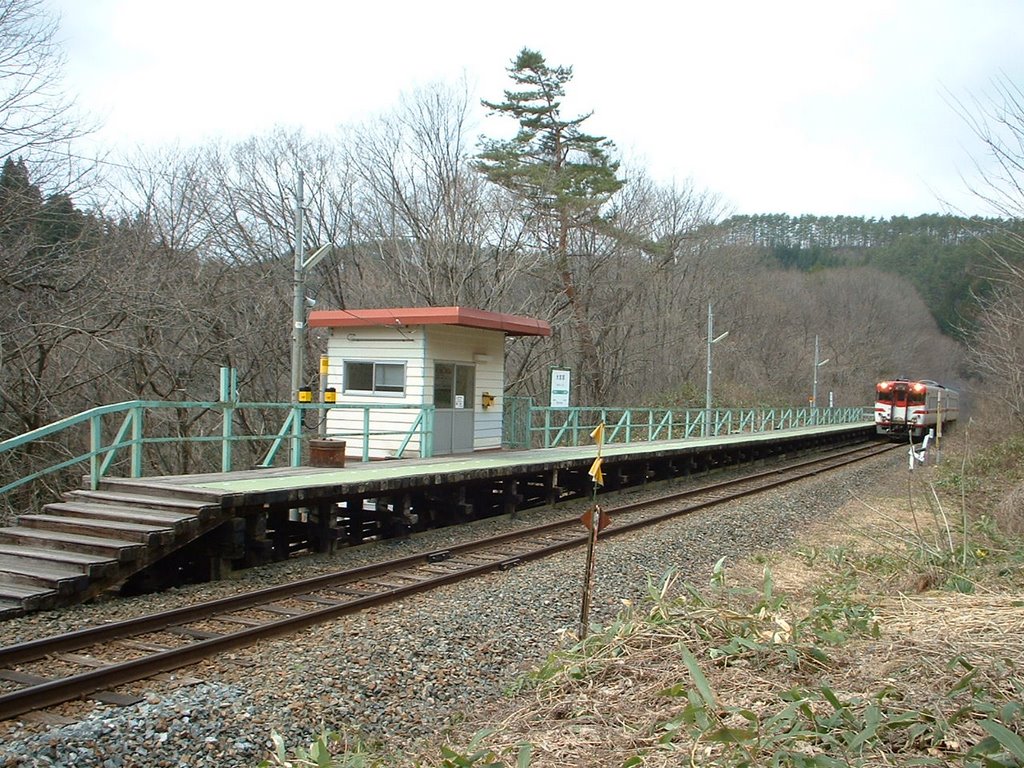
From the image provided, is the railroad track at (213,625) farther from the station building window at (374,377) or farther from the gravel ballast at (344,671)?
the station building window at (374,377)

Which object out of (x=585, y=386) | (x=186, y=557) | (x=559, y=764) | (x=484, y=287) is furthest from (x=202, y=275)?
(x=559, y=764)

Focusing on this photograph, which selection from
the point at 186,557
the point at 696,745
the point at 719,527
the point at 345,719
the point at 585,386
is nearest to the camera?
the point at 696,745

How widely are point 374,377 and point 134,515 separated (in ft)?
24.1

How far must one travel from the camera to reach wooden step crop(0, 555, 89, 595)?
744cm

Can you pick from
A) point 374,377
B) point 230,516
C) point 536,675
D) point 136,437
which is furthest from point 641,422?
point 536,675

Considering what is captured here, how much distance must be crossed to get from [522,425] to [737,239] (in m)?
33.3

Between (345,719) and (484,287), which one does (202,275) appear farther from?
(345,719)

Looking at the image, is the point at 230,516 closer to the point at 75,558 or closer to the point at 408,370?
the point at 75,558

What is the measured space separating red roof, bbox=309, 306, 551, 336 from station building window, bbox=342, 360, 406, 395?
2.34ft

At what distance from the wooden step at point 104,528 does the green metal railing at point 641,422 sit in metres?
9.55

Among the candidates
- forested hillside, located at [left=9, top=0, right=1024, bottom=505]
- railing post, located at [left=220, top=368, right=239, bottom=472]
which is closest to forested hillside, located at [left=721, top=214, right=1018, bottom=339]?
forested hillside, located at [left=9, top=0, right=1024, bottom=505]

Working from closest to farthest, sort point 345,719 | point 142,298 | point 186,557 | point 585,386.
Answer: point 345,719 < point 186,557 < point 142,298 < point 585,386

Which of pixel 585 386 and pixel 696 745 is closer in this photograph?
pixel 696 745

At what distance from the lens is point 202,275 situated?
24.2m
